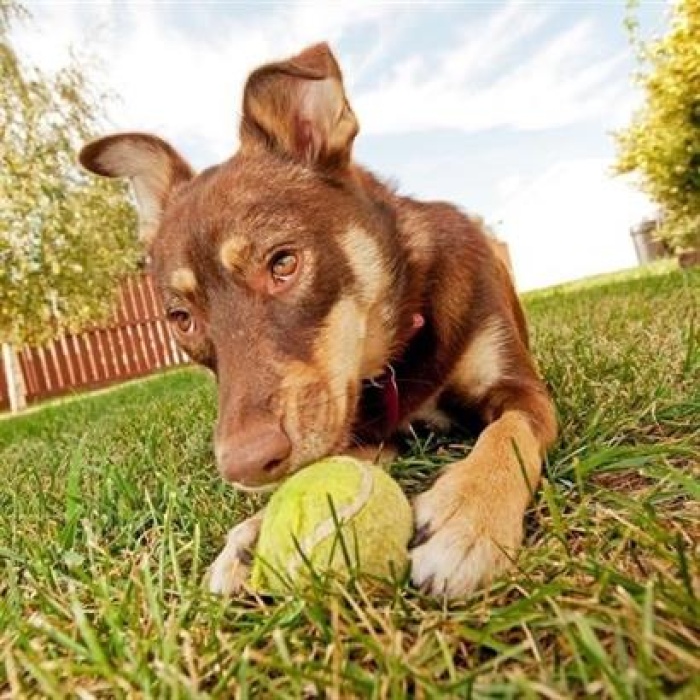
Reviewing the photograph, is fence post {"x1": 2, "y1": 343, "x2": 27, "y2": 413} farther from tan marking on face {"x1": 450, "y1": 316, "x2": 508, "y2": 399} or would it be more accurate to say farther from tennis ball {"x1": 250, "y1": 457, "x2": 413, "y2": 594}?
tennis ball {"x1": 250, "y1": 457, "x2": 413, "y2": 594}

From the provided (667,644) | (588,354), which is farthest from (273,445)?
(588,354)

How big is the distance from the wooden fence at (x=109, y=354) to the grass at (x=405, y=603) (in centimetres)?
2127

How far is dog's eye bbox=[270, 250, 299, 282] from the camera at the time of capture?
2.48 metres

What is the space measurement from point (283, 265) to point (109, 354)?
76.3 feet

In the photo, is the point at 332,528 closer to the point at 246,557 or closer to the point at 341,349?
the point at 246,557

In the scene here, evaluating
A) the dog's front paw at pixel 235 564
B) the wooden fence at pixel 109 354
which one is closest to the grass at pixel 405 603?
the dog's front paw at pixel 235 564

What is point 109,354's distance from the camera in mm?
24703

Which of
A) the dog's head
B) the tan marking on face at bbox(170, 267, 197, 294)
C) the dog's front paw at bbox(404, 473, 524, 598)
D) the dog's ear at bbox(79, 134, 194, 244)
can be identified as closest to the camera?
the dog's front paw at bbox(404, 473, 524, 598)

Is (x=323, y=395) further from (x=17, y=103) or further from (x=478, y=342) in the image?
(x=17, y=103)

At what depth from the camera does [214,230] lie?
259 cm

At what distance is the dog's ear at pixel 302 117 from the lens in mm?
2957

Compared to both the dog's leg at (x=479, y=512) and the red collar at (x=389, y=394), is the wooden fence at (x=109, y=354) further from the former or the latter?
the dog's leg at (x=479, y=512)

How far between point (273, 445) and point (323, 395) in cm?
30

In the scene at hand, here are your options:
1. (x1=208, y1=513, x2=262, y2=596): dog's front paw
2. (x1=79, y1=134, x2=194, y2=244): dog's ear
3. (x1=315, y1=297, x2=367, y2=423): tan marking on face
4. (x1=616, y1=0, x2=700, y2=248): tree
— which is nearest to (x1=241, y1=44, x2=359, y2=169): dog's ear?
(x1=79, y1=134, x2=194, y2=244): dog's ear
